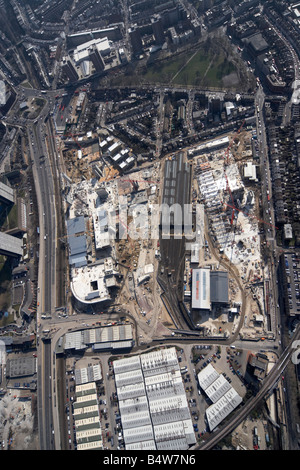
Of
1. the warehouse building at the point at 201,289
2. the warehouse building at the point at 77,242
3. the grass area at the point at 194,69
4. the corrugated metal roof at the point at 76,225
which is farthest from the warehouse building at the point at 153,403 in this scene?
the grass area at the point at 194,69

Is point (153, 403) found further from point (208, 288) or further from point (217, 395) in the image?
point (208, 288)

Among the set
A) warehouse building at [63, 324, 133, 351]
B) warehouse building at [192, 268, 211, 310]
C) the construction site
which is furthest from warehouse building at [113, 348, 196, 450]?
the construction site

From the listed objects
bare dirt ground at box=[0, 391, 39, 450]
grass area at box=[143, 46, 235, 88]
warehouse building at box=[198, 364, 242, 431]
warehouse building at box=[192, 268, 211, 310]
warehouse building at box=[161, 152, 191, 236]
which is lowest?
bare dirt ground at box=[0, 391, 39, 450]

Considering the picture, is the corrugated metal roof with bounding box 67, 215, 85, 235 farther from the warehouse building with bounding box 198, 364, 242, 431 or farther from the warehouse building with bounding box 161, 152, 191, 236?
the warehouse building with bounding box 198, 364, 242, 431

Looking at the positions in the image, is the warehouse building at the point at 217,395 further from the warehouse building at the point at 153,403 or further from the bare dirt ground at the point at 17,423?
the bare dirt ground at the point at 17,423

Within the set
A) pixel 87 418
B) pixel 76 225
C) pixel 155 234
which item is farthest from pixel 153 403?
pixel 76 225

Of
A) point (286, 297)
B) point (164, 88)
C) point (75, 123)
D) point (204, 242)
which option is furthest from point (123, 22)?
point (286, 297)

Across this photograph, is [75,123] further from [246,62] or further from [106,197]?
[246,62]
